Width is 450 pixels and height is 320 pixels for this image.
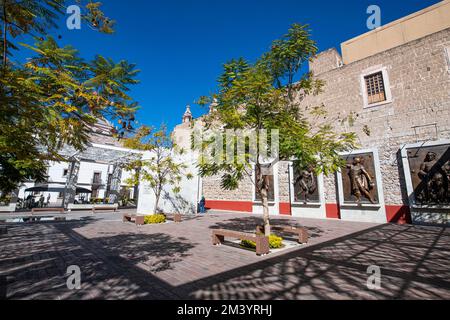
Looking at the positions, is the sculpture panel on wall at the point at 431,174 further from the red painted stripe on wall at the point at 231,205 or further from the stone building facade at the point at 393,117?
the red painted stripe on wall at the point at 231,205

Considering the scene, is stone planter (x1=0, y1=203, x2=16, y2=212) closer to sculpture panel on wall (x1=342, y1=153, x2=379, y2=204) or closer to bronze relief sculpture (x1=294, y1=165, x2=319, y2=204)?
bronze relief sculpture (x1=294, y1=165, x2=319, y2=204)

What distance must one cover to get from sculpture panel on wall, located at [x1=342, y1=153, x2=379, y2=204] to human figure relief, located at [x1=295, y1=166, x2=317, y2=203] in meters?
2.14

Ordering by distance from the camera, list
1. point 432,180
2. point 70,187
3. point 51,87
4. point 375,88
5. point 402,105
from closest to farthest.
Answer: point 51,87 → point 432,180 → point 402,105 → point 375,88 → point 70,187

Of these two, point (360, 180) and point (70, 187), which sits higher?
point (360, 180)

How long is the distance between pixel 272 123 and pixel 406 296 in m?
5.04

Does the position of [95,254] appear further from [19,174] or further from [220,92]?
[19,174]

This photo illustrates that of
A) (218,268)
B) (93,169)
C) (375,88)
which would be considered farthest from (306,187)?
(93,169)

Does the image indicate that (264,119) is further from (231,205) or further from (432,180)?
(231,205)

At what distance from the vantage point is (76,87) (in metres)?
3.00

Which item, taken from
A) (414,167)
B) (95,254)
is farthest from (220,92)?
(414,167)

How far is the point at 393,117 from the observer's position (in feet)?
44.5

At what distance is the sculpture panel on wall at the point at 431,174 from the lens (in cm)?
1106

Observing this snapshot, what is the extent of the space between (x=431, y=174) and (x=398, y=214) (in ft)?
9.19

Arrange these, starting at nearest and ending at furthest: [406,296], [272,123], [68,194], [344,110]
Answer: [406,296]
[272,123]
[344,110]
[68,194]
